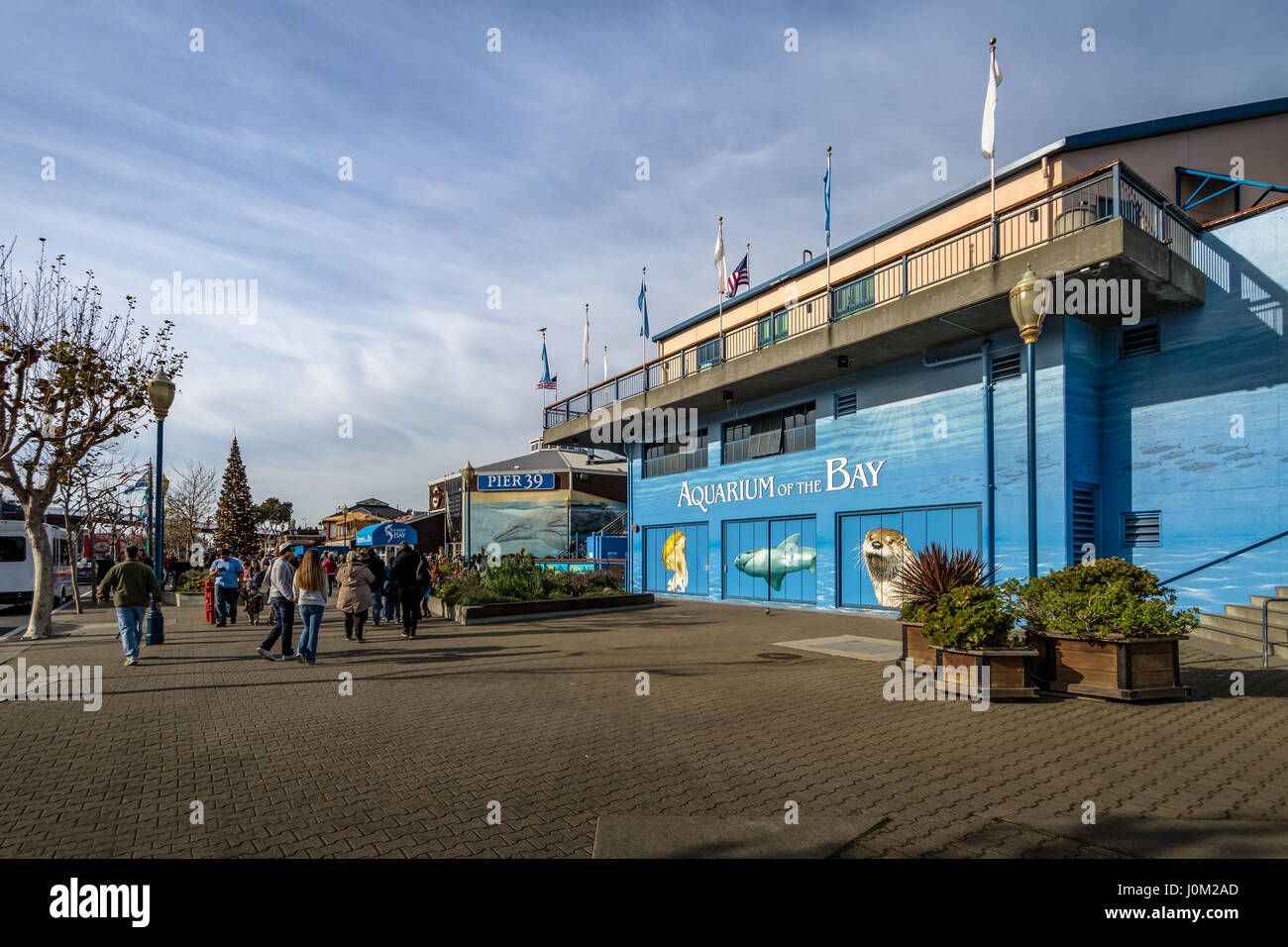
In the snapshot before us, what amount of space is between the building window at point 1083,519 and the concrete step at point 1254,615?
2381mm

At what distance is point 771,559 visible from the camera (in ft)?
68.3

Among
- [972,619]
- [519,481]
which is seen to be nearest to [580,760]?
[972,619]

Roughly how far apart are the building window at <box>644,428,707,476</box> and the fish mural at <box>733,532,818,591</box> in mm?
3716

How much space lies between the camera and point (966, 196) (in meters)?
17.5

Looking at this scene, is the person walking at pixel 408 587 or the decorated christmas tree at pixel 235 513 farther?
the decorated christmas tree at pixel 235 513

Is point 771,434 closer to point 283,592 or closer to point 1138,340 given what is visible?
point 1138,340

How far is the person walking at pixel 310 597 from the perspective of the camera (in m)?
10.4

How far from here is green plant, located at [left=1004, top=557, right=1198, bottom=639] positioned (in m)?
7.61

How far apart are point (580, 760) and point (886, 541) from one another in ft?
42.7

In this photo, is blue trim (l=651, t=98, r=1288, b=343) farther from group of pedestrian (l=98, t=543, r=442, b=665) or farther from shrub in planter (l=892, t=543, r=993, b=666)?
group of pedestrian (l=98, t=543, r=442, b=665)

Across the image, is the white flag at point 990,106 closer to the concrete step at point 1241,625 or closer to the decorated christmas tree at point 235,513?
the concrete step at point 1241,625

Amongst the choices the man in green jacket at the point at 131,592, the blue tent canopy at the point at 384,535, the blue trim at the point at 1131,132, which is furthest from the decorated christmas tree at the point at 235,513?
the blue trim at the point at 1131,132
